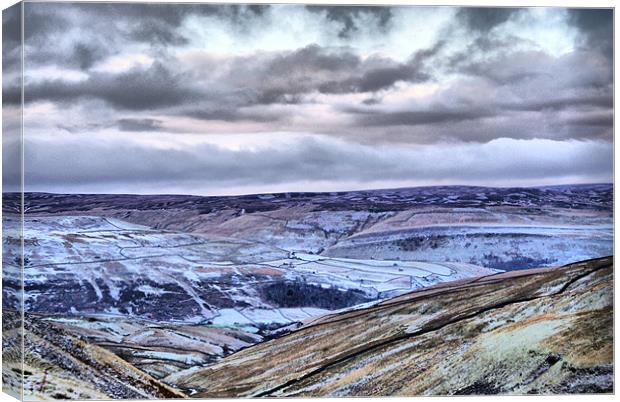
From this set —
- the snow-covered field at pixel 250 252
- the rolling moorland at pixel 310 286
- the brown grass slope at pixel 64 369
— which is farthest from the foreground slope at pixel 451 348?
the brown grass slope at pixel 64 369

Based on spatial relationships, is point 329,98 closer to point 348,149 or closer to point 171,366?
point 348,149

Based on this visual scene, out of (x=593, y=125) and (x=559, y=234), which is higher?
(x=593, y=125)

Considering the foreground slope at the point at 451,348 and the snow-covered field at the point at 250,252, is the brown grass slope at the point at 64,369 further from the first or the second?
the foreground slope at the point at 451,348

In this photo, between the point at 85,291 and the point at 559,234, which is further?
the point at 559,234

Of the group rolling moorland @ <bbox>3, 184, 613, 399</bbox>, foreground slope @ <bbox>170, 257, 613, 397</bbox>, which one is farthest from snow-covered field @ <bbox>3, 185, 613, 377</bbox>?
foreground slope @ <bbox>170, 257, 613, 397</bbox>

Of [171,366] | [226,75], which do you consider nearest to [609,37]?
[226,75]

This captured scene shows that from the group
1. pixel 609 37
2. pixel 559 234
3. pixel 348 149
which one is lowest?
pixel 559 234

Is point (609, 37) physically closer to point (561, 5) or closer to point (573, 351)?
point (561, 5)
